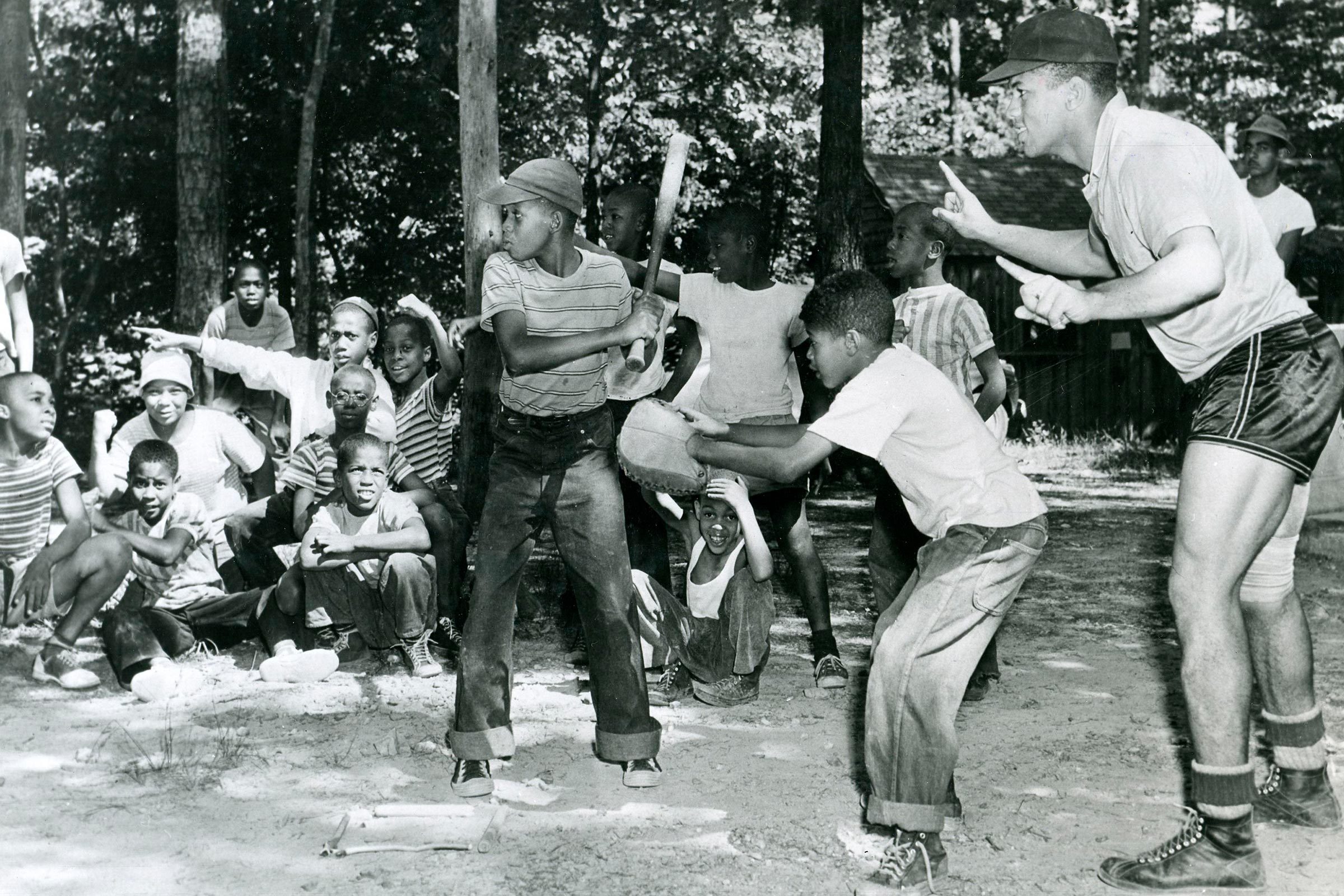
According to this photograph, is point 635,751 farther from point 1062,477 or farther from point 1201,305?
point 1062,477

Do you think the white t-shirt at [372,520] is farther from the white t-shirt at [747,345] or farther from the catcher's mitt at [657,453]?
the catcher's mitt at [657,453]

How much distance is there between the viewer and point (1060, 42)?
3.71 meters

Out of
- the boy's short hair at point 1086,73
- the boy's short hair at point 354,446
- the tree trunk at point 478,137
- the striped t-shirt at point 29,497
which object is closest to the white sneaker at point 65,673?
the striped t-shirt at point 29,497

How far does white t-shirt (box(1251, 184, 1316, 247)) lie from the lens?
326 inches

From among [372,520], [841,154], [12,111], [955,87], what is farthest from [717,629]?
[955,87]

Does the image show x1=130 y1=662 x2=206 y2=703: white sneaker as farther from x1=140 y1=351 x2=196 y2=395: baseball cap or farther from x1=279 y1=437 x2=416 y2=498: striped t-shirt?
x1=140 y1=351 x2=196 y2=395: baseball cap

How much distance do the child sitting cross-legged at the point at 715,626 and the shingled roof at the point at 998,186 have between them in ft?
52.2

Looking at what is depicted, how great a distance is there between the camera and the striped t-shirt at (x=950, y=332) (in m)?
5.52

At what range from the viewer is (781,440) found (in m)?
3.90

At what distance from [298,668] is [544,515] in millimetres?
1952

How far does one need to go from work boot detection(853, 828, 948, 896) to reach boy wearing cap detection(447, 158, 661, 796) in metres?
1.01

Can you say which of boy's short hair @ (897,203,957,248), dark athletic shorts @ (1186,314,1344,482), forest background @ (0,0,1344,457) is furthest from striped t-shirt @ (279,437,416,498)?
forest background @ (0,0,1344,457)

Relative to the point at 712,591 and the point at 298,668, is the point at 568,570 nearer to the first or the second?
the point at 712,591

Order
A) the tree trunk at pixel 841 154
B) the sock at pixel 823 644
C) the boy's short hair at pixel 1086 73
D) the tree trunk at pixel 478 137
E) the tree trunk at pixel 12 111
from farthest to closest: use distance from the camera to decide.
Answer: the tree trunk at pixel 12 111
the tree trunk at pixel 841 154
the tree trunk at pixel 478 137
the sock at pixel 823 644
the boy's short hair at pixel 1086 73
